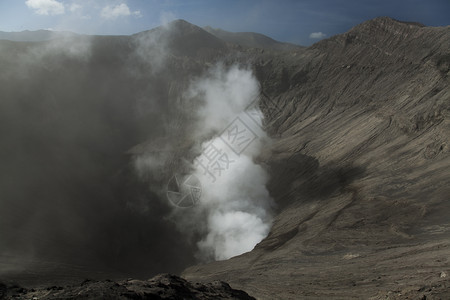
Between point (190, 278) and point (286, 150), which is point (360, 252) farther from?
point (286, 150)

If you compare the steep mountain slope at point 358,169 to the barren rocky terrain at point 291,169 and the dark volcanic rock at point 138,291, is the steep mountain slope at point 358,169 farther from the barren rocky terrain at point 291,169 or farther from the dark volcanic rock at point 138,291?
the dark volcanic rock at point 138,291

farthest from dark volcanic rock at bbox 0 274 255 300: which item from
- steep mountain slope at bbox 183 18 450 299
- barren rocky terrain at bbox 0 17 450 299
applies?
steep mountain slope at bbox 183 18 450 299

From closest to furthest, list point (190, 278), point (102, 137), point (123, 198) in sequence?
1. point (190, 278)
2. point (123, 198)
3. point (102, 137)

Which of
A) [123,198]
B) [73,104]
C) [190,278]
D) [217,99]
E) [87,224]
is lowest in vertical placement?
[190,278]

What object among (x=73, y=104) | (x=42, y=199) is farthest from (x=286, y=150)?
(x=73, y=104)

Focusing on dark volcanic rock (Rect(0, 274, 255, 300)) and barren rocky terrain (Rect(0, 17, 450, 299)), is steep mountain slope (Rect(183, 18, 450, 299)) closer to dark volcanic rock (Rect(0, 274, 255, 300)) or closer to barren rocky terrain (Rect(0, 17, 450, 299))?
barren rocky terrain (Rect(0, 17, 450, 299))

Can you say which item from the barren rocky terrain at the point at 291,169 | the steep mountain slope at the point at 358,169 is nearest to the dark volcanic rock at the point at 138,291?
the barren rocky terrain at the point at 291,169
